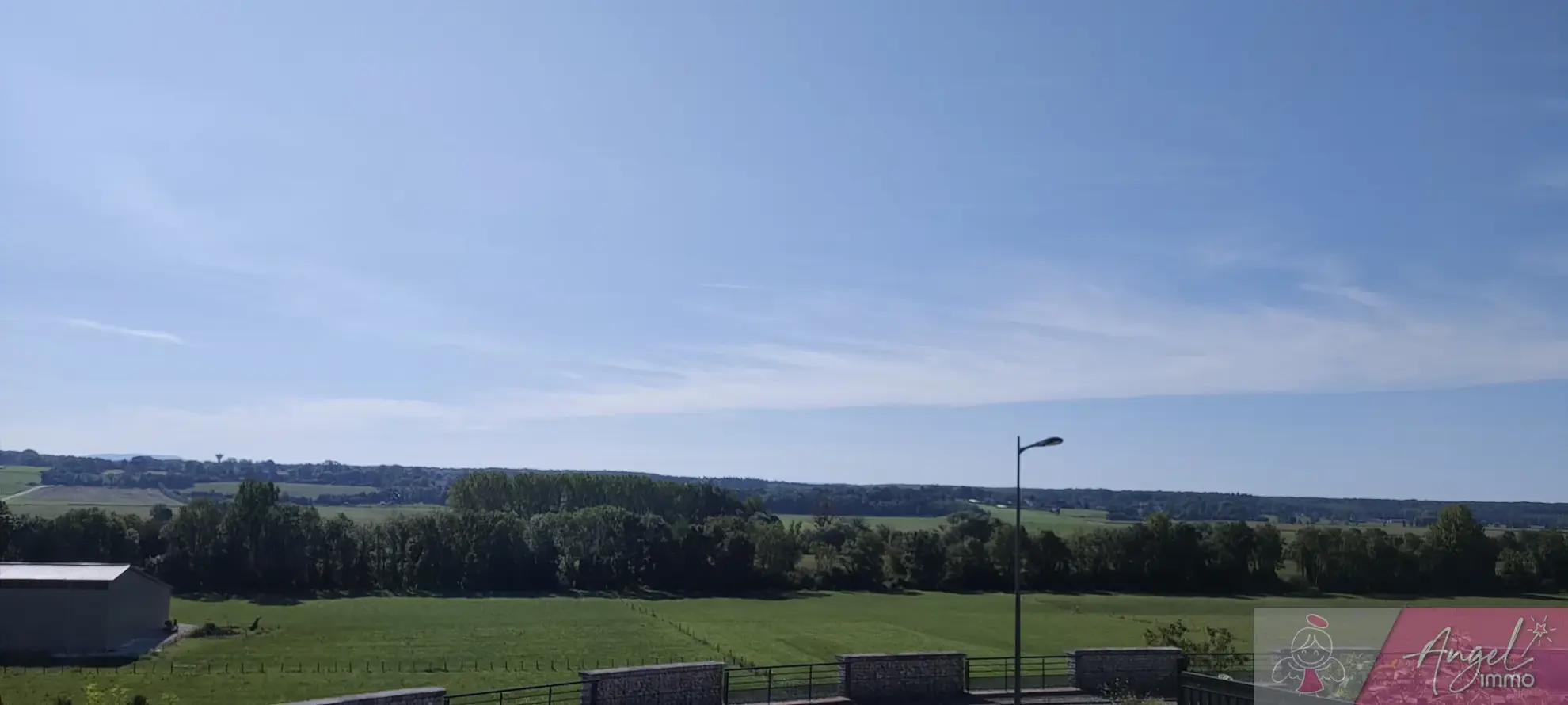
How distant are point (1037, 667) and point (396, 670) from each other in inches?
1222

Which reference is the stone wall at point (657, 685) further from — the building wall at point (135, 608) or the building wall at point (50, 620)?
the building wall at point (135, 608)

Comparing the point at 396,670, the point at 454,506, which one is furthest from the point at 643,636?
the point at 454,506

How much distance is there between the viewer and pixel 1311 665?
82.9ft

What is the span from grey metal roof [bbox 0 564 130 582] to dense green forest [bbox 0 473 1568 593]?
2886cm

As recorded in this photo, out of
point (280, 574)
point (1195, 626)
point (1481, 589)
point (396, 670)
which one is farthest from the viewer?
point (1481, 589)

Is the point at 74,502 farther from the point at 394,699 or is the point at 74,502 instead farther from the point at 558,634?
the point at 394,699

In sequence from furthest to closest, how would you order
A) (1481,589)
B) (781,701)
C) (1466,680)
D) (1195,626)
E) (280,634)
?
1. (1481,589)
2. (1195,626)
3. (280,634)
4. (781,701)
5. (1466,680)

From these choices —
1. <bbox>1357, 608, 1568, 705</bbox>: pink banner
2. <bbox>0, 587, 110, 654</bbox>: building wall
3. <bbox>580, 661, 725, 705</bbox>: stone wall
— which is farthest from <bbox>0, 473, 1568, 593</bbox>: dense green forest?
<bbox>1357, 608, 1568, 705</bbox>: pink banner

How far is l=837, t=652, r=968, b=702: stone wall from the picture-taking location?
91.6 ft

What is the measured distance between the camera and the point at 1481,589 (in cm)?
10650

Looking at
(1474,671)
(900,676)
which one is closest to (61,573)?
(900,676)

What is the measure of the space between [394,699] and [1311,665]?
69.4 ft

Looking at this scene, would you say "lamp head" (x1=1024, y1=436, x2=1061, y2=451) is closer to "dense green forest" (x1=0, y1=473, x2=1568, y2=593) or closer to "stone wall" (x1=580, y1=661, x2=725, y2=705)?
"stone wall" (x1=580, y1=661, x2=725, y2=705)

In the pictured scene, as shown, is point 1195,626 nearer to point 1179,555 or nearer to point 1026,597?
point 1026,597
